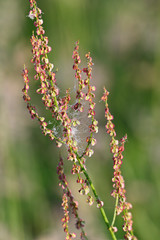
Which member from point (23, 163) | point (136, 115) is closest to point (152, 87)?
point (136, 115)

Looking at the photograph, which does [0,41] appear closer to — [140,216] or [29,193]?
[29,193]

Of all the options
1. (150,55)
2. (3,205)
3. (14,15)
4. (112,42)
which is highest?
(14,15)

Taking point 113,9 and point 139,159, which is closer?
point 139,159

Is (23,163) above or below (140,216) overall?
A: above

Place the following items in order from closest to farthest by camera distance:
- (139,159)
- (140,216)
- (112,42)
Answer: (140,216), (139,159), (112,42)

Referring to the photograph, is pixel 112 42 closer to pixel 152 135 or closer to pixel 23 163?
pixel 152 135

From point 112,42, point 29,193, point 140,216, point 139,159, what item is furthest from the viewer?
point 112,42
